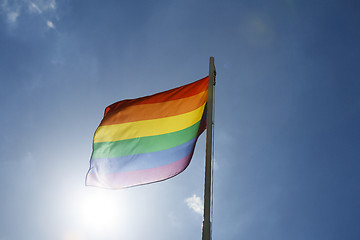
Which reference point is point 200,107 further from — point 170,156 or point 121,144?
point 121,144

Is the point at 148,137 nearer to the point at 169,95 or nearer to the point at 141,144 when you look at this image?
the point at 141,144

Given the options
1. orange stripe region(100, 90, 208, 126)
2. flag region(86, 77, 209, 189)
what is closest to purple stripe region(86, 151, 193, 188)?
flag region(86, 77, 209, 189)

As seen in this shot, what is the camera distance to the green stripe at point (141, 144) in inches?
327

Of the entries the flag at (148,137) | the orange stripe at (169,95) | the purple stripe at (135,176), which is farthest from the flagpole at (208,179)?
the purple stripe at (135,176)

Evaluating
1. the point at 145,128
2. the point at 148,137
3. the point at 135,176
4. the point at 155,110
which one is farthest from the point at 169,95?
the point at 135,176

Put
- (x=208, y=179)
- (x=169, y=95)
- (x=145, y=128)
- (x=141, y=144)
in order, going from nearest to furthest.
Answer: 1. (x=208, y=179)
2. (x=141, y=144)
3. (x=145, y=128)
4. (x=169, y=95)

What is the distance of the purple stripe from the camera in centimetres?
795

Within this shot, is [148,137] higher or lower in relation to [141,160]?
higher

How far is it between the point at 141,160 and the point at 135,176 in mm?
451

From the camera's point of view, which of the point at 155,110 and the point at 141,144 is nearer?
the point at 141,144

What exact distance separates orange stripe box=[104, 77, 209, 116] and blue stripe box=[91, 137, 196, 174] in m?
1.39

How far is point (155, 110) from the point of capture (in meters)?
8.89

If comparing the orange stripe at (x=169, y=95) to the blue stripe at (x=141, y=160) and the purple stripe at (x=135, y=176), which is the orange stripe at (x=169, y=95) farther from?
the purple stripe at (x=135, y=176)

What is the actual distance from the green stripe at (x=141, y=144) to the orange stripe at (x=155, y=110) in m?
0.57
